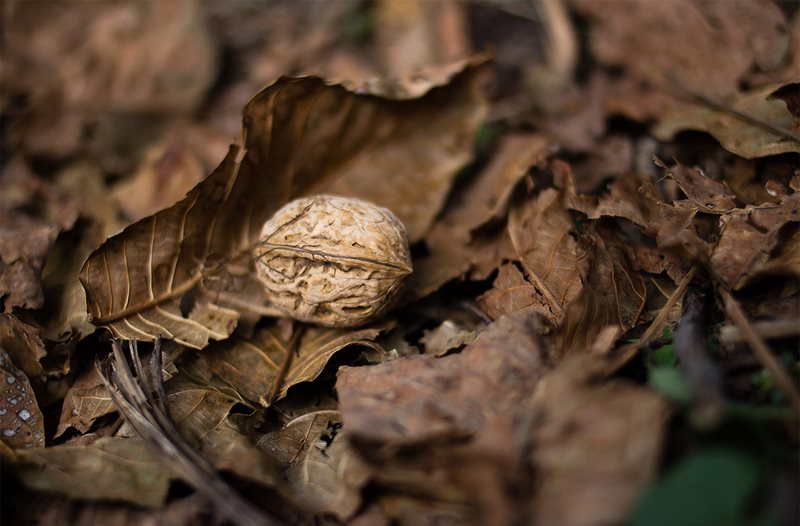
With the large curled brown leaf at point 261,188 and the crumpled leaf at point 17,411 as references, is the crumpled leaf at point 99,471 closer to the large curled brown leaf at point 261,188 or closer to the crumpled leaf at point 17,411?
the crumpled leaf at point 17,411

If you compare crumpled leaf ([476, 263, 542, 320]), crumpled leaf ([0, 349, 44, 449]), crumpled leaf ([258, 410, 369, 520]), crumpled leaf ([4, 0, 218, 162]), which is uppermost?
crumpled leaf ([4, 0, 218, 162])

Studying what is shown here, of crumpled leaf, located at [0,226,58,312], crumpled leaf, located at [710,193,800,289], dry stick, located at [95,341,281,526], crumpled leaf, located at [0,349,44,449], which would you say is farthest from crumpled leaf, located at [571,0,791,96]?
crumpled leaf, located at [0,349,44,449]

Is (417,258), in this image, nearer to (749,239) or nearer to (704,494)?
(749,239)

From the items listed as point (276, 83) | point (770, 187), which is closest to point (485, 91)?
point (276, 83)

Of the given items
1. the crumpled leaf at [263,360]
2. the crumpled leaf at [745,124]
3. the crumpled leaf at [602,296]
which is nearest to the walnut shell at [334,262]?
the crumpled leaf at [263,360]

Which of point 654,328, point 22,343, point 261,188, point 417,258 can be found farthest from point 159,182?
point 654,328

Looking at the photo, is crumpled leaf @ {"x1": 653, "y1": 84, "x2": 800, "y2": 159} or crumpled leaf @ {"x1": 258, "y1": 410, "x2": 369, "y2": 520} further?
crumpled leaf @ {"x1": 653, "y1": 84, "x2": 800, "y2": 159}

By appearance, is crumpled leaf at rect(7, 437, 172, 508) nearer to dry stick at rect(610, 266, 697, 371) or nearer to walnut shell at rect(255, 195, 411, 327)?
walnut shell at rect(255, 195, 411, 327)
